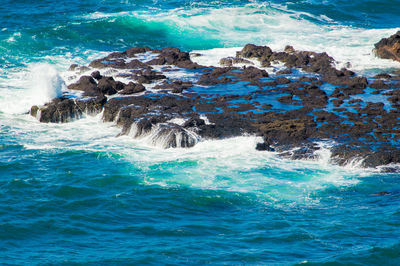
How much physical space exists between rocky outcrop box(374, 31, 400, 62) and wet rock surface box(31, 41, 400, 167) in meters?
3.62

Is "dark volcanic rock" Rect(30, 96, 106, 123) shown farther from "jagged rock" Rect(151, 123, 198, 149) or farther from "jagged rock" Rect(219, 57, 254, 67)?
"jagged rock" Rect(219, 57, 254, 67)

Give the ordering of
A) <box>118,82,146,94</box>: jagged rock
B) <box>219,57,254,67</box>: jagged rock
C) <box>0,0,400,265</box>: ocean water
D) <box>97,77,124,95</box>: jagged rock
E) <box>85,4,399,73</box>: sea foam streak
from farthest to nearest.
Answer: <box>85,4,399,73</box>: sea foam streak < <box>219,57,254,67</box>: jagged rock < <box>97,77,124,95</box>: jagged rock < <box>118,82,146,94</box>: jagged rock < <box>0,0,400,265</box>: ocean water

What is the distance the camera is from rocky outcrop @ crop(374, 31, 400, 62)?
30.0 m

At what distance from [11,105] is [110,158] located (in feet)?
25.5

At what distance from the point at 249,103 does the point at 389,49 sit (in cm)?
1189

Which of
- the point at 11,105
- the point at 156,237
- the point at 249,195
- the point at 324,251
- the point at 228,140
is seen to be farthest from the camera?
the point at 11,105

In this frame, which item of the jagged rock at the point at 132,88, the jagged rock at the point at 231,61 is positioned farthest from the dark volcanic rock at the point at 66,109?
the jagged rock at the point at 231,61

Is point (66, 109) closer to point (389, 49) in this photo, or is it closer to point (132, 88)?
point (132, 88)

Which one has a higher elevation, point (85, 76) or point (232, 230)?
point (85, 76)

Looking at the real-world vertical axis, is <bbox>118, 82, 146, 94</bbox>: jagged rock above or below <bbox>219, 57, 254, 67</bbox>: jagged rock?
below

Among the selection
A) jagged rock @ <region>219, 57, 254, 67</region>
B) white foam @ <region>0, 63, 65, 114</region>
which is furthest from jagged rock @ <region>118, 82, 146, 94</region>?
jagged rock @ <region>219, 57, 254, 67</region>

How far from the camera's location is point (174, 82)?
81.5 ft

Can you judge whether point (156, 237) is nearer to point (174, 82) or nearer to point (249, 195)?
point (249, 195)

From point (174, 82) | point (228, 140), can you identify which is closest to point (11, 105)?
point (174, 82)
